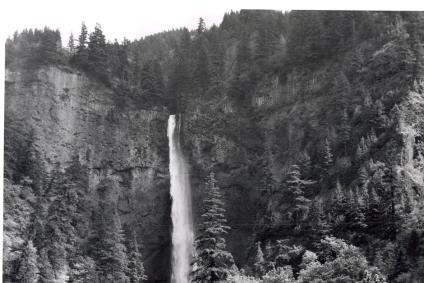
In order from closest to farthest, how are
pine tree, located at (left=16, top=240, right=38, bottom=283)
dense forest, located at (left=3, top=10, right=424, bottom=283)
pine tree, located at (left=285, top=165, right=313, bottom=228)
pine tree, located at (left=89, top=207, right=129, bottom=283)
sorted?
1. dense forest, located at (left=3, top=10, right=424, bottom=283)
2. pine tree, located at (left=16, top=240, right=38, bottom=283)
3. pine tree, located at (left=285, top=165, right=313, bottom=228)
4. pine tree, located at (left=89, top=207, right=129, bottom=283)

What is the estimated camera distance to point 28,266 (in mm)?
36469

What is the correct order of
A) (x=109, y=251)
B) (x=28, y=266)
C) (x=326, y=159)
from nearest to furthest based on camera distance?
(x=28, y=266) < (x=326, y=159) < (x=109, y=251)

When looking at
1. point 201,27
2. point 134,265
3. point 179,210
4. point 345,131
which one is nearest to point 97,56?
point 179,210

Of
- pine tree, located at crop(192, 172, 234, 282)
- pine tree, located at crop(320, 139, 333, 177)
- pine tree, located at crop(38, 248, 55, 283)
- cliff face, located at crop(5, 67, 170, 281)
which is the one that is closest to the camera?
pine tree, located at crop(192, 172, 234, 282)

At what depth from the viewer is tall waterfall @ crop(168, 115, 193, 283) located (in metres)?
50.4

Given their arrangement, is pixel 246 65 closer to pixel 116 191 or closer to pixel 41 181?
pixel 116 191

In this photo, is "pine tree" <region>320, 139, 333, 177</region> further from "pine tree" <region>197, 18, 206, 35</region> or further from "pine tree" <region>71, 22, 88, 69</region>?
"pine tree" <region>197, 18, 206, 35</region>

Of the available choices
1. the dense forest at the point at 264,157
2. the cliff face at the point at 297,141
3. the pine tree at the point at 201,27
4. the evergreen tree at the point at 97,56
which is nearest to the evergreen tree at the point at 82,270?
the dense forest at the point at 264,157

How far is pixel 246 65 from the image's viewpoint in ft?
196

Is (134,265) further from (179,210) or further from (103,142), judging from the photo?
(103,142)

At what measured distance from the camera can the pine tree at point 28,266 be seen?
A: 1415 inches

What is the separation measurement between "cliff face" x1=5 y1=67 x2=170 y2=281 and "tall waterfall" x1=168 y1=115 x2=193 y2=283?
2.35 ft

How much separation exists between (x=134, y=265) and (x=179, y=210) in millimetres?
9817

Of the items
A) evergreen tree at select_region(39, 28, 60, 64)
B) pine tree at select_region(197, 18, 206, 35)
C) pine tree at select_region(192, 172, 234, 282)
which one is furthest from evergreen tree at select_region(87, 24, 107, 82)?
pine tree at select_region(192, 172, 234, 282)
